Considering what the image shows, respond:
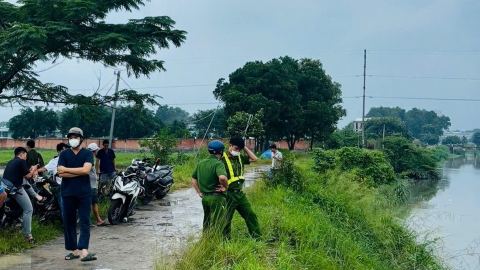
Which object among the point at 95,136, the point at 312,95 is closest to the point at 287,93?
the point at 312,95

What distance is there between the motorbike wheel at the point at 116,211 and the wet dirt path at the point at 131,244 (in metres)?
0.17

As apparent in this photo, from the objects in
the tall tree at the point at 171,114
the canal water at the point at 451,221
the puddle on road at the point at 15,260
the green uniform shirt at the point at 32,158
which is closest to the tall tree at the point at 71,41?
the green uniform shirt at the point at 32,158

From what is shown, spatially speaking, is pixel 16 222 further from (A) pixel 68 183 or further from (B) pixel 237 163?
(B) pixel 237 163

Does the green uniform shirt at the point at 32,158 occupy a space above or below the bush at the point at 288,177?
above

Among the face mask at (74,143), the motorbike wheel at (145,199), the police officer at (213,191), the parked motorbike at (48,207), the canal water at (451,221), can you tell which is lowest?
the canal water at (451,221)

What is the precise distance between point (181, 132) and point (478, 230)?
12.5m

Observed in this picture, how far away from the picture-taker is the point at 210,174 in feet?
18.7

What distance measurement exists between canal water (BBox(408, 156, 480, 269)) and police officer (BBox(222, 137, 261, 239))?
5721 millimetres

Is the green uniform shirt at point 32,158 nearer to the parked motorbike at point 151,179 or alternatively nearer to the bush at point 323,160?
the parked motorbike at point 151,179

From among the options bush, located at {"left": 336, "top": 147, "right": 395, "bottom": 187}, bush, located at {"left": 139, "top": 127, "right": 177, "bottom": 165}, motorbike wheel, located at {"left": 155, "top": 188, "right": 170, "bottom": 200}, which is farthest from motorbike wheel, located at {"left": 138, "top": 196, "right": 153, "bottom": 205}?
bush, located at {"left": 336, "top": 147, "right": 395, "bottom": 187}

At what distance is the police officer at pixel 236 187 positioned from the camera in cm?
594

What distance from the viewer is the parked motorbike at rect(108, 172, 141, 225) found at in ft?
26.5

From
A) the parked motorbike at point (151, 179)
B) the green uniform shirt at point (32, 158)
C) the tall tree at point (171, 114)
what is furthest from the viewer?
the tall tree at point (171, 114)

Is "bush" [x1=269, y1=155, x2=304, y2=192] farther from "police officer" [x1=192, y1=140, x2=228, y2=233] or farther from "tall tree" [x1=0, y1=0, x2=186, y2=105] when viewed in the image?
"police officer" [x1=192, y1=140, x2=228, y2=233]
